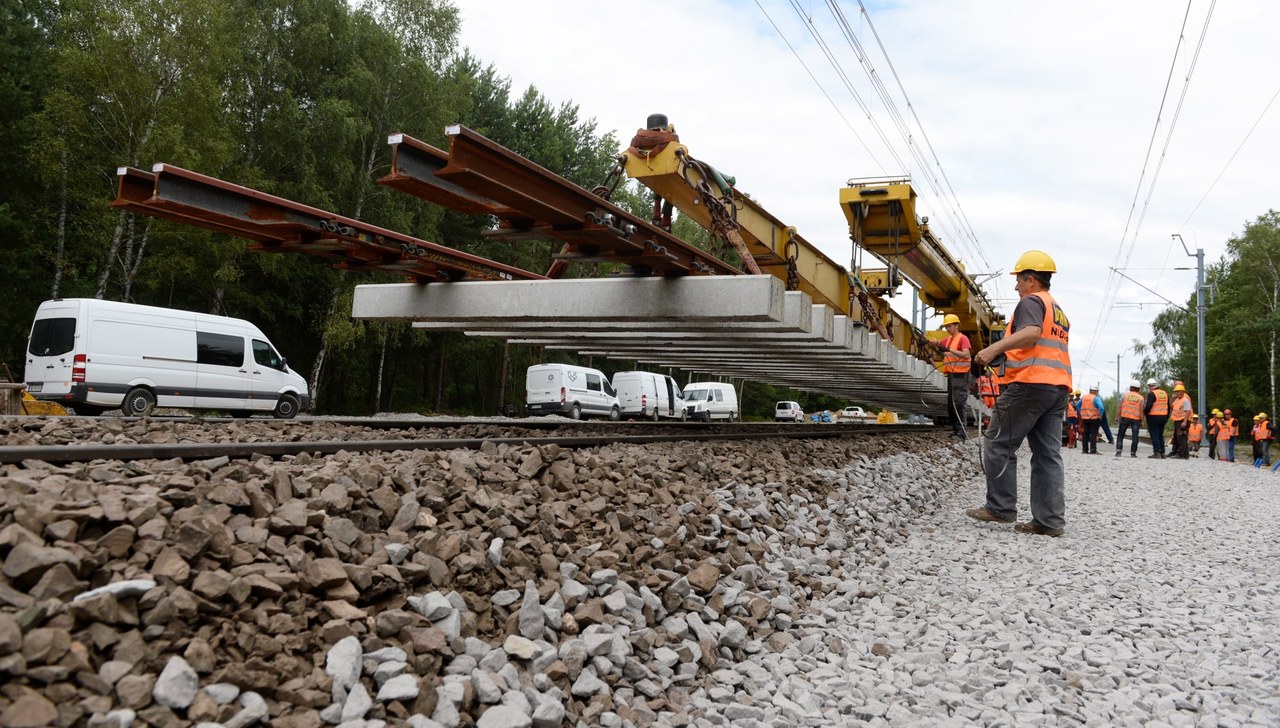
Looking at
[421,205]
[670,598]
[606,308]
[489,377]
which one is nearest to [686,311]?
[606,308]

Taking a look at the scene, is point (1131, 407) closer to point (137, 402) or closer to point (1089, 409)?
point (1089, 409)

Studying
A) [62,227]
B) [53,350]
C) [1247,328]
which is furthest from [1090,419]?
[1247,328]

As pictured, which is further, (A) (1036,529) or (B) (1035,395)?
(B) (1035,395)

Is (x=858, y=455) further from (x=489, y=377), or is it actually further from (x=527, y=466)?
(x=489, y=377)

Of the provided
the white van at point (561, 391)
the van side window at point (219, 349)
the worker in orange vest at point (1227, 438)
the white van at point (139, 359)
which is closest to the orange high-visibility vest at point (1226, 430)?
the worker in orange vest at point (1227, 438)

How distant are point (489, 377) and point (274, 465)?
40.3 meters

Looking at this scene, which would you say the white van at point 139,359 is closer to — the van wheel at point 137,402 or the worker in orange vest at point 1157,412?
the van wheel at point 137,402

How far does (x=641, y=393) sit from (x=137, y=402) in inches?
725

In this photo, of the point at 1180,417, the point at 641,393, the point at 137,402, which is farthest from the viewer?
the point at 641,393

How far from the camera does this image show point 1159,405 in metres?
18.6

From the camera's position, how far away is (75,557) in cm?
206

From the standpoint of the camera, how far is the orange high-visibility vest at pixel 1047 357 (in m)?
6.54

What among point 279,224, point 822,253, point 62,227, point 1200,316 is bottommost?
point 279,224

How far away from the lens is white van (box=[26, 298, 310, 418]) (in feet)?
44.4
